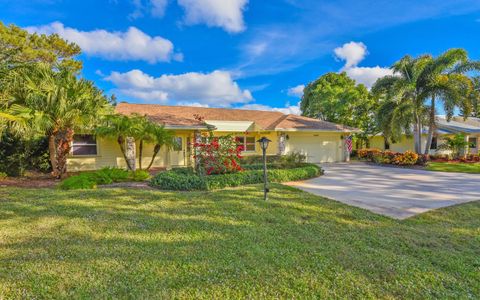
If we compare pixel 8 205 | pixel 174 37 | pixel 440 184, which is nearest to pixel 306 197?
pixel 440 184

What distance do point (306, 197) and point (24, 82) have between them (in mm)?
10260

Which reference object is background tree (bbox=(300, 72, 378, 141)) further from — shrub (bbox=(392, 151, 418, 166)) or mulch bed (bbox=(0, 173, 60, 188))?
mulch bed (bbox=(0, 173, 60, 188))

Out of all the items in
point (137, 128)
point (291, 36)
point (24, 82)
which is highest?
point (291, 36)

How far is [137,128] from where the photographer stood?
1064cm

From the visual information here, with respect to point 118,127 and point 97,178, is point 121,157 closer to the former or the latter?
point 118,127

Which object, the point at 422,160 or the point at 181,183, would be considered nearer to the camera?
the point at 181,183

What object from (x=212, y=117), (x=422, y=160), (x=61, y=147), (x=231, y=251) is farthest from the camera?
(x=212, y=117)

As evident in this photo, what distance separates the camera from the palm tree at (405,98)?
16188 mm

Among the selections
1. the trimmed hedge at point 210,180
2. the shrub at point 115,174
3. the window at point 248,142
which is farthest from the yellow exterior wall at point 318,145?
the shrub at point 115,174

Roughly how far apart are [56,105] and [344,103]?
78.3ft

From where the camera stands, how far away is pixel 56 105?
8.70 m

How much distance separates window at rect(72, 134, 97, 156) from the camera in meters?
13.2

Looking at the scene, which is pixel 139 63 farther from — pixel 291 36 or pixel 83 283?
pixel 83 283

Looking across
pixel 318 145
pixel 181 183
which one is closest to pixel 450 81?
pixel 318 145
